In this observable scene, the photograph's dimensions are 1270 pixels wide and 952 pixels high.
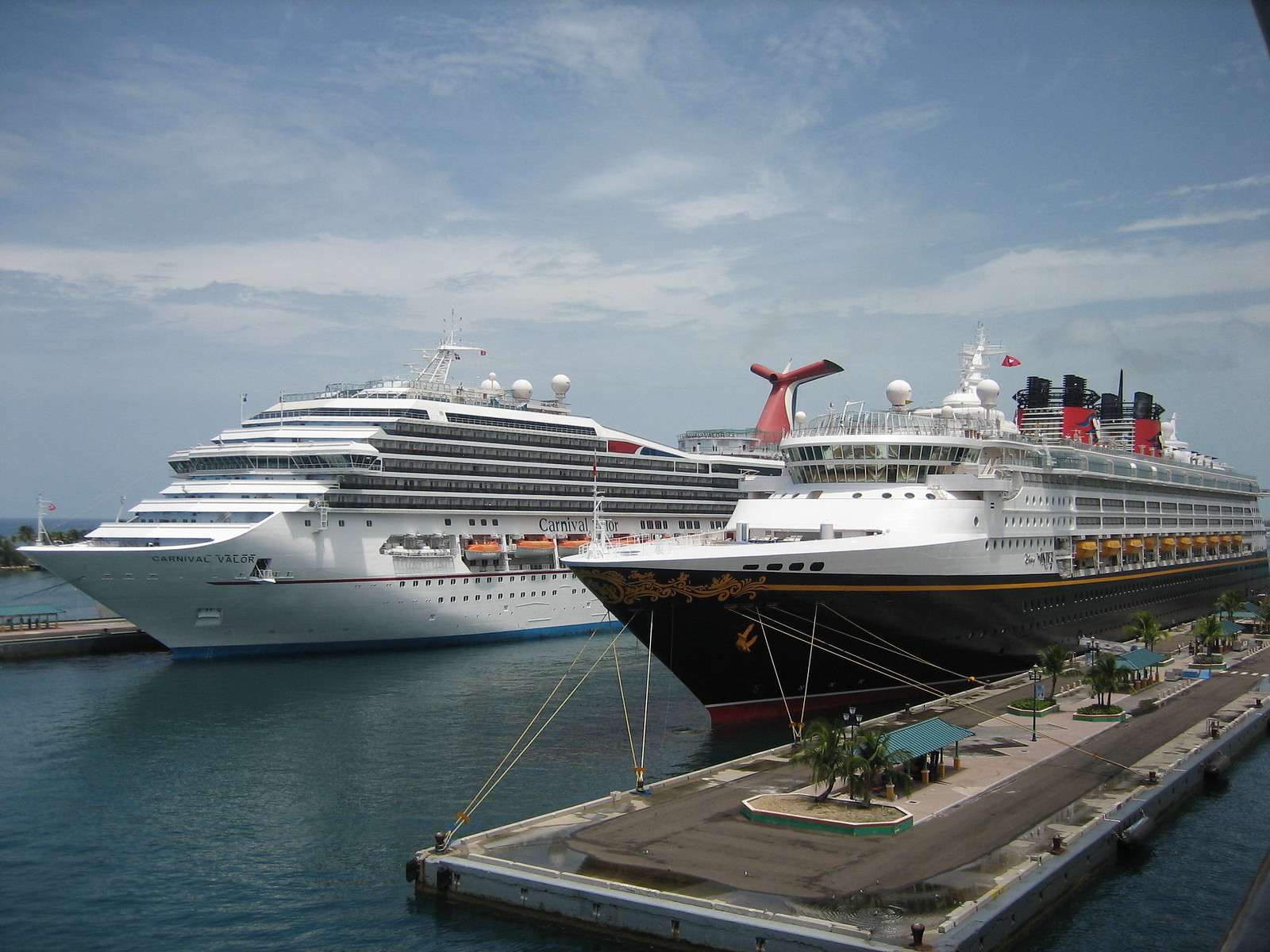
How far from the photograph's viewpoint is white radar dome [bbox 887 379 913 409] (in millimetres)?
36812

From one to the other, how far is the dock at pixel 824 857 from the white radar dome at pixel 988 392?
60.3ft

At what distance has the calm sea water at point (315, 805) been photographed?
1739 cm

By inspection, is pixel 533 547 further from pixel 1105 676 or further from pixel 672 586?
pixel 1105 676

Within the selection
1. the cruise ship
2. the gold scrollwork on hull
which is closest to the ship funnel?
the cruise ship

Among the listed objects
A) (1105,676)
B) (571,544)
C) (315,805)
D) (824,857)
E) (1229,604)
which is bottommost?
(315,805)

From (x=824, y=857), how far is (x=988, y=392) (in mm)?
27392

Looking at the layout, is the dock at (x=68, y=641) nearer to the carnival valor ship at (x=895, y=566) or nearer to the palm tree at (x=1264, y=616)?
the carnival valor ship at (x=895, y=566)

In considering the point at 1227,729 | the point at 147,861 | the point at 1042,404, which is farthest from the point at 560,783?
the point at 1042,404

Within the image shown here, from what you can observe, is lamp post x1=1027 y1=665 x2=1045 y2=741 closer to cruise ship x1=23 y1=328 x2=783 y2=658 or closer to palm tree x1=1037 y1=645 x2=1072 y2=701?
palm tree x1=1037 y1=645 x2=1072 y2=701

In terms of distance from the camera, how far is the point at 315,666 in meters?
42.1

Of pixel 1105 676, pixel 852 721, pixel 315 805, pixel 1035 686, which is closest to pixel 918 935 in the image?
pixel 852 721

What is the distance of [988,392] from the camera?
40.2 meters

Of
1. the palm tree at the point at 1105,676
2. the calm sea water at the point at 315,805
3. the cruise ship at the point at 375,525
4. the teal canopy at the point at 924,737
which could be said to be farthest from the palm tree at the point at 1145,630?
the teal canopy at the point at 924,737

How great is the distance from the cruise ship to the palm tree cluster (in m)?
15.4
